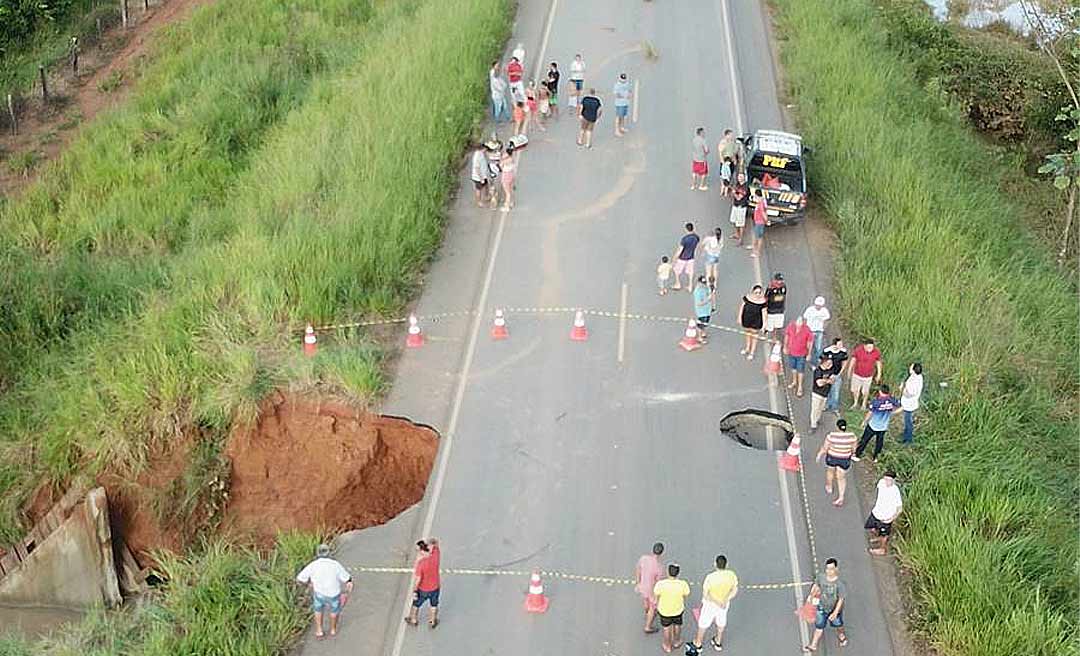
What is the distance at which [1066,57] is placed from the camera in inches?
1224

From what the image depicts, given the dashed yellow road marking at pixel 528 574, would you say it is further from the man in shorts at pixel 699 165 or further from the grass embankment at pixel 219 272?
the man in shorts at pixel 699 165

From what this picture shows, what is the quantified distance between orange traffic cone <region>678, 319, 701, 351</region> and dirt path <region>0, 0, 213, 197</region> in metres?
15.0

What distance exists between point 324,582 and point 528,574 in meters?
2.73

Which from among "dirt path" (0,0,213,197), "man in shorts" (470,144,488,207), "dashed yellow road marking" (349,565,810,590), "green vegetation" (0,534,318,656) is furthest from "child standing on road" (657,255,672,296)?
"dirt path" (0,0,213,197)

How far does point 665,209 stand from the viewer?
22.8m

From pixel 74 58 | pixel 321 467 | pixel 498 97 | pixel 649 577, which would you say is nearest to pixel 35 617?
pixel 321 467

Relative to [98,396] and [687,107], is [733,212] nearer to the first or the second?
[687,107]

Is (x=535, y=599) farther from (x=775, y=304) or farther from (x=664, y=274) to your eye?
(x=664, y=274)

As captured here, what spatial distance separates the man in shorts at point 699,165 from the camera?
75.5ft

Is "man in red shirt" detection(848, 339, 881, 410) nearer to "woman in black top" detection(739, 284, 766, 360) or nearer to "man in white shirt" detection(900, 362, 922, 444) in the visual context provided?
"man in white shirt" detection(900, 362, 922, 444)

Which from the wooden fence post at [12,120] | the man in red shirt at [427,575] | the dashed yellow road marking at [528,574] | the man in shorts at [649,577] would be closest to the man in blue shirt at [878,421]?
the dashed yellow road marking at [528,574]

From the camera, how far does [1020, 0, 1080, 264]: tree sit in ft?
82.6

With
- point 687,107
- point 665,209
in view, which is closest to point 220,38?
point 687,107

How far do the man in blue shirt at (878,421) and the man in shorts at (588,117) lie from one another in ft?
33.6
